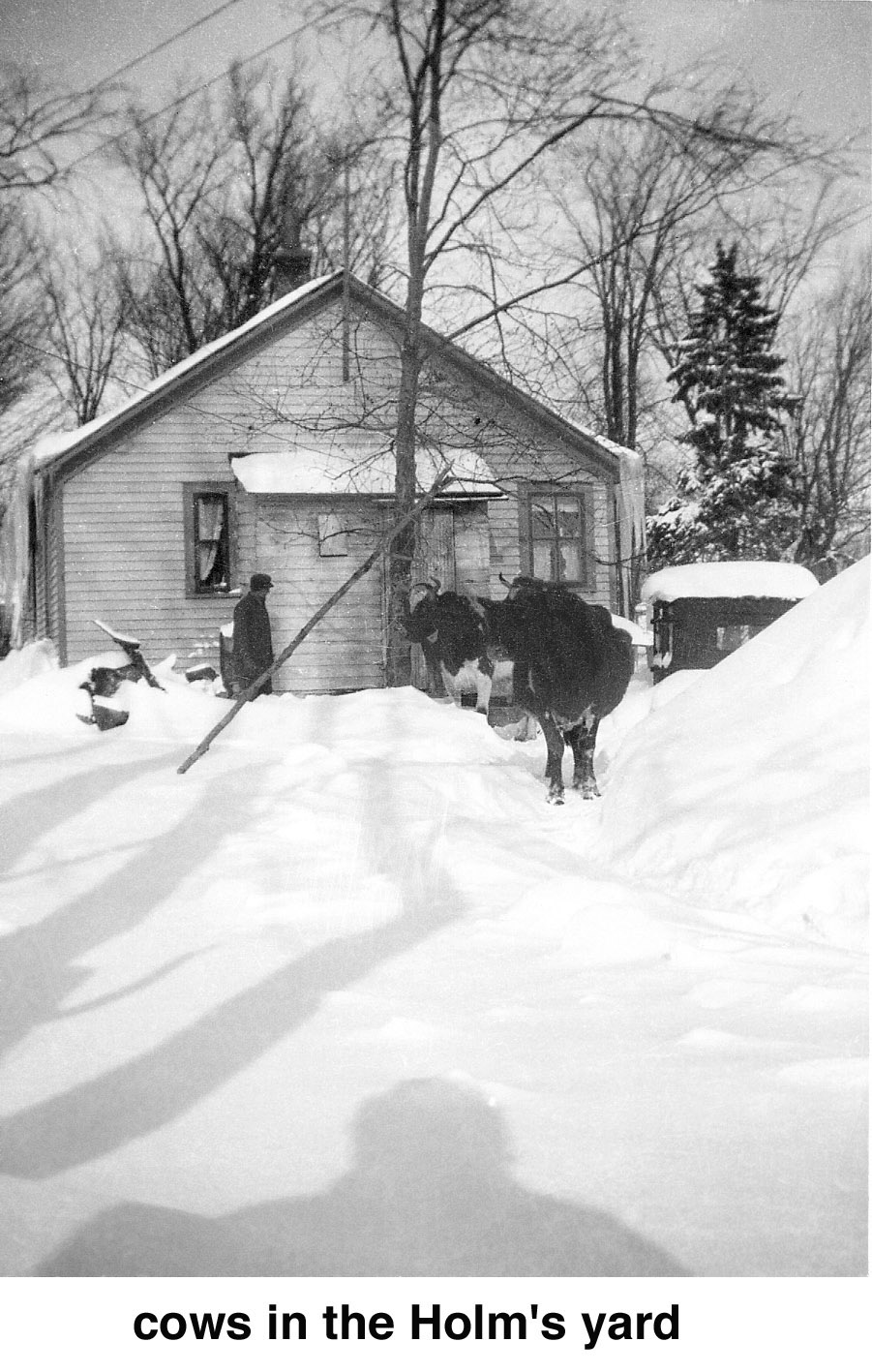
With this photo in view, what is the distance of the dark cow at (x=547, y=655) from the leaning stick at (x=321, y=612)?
0.33m

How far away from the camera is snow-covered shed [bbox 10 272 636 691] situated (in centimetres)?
541

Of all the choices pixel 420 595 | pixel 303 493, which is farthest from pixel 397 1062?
pixel 303 493

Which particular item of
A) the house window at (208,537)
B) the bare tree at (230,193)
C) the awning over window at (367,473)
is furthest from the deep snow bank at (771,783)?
the house window at (208,537)

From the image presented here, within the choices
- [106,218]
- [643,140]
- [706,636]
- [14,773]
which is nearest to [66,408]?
[106,218]

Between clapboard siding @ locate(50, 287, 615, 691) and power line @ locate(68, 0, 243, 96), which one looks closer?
power line @ locate(68, 0, 243, 96)

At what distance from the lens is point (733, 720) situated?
4.02 m

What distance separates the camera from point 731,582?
5230mm

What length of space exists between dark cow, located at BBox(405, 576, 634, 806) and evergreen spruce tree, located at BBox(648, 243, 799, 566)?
2.87 ft

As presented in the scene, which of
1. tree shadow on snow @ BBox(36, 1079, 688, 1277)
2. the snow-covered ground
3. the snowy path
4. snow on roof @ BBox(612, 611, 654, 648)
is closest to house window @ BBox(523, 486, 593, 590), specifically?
→ snow on roof @ BBox(612, 611, 654, 648)

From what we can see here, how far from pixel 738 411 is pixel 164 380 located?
399 centimetres

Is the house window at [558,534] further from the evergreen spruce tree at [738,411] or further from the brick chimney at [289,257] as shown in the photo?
the brick chimney at [289,257]

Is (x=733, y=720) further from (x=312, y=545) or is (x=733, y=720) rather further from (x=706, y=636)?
(x=312, y=545)

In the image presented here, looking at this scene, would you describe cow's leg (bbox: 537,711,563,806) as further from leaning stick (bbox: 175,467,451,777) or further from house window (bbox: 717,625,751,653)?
leaning stick (bbox: 175,467,451,777)

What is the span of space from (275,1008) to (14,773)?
2288 mm
